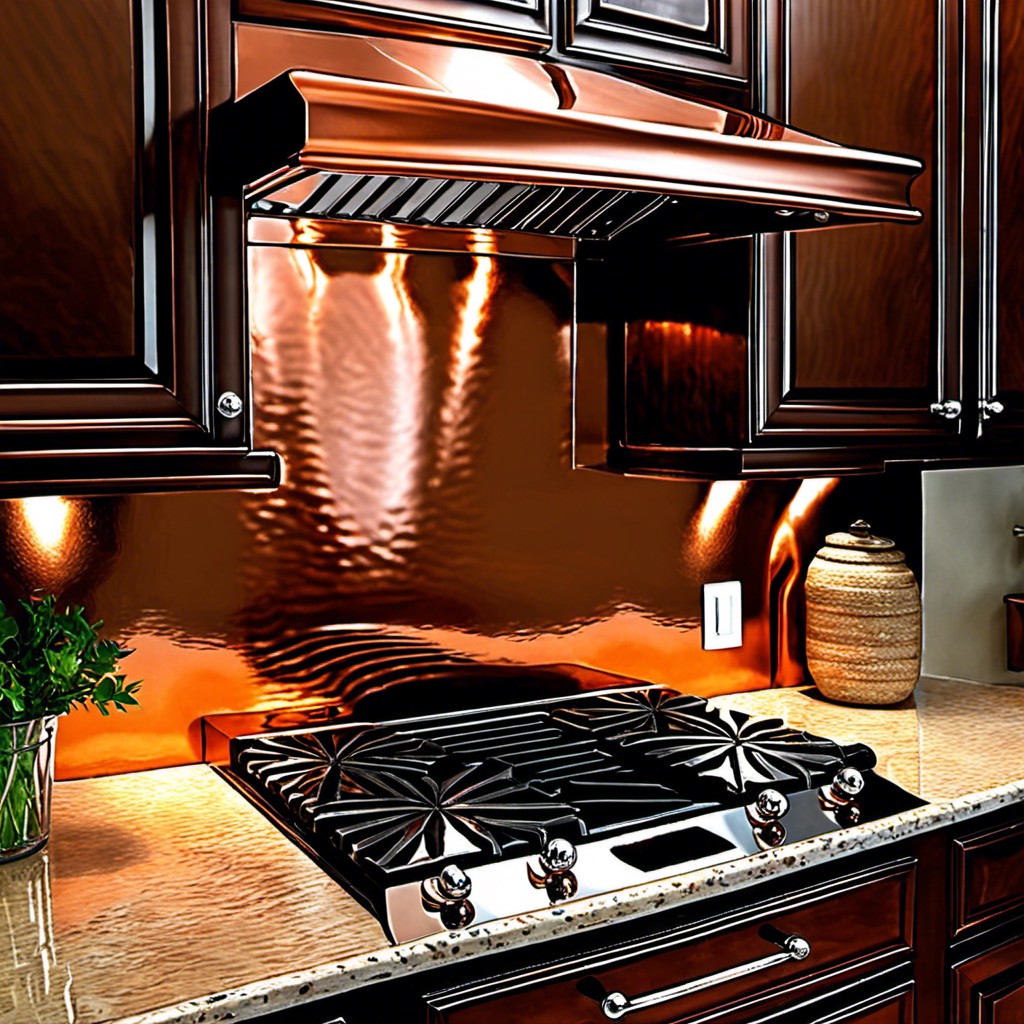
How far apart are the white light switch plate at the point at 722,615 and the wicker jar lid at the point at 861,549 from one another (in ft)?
0.60

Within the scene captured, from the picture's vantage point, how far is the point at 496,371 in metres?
2.03

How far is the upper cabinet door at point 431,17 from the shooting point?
150cm

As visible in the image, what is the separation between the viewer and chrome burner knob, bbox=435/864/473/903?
50.6 inches

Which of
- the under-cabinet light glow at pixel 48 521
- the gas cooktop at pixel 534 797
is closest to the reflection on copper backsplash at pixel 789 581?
the gas cooktop at pixel 534 797

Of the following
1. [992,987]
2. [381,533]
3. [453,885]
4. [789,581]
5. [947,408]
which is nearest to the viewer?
[453,885]

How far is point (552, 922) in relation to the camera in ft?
4.29

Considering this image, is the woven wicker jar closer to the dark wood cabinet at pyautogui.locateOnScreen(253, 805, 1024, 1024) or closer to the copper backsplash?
the copper backsplash

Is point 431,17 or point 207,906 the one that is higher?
point 431,17

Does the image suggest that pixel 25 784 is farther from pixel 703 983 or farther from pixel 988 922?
pixel 988 922

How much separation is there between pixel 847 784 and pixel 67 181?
124 centimetres

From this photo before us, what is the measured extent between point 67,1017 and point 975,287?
184cm

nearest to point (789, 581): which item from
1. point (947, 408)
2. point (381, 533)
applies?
point (947, 408)

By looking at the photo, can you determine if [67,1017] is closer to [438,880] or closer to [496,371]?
[438,880]

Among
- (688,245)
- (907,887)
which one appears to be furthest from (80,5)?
(907,887)
